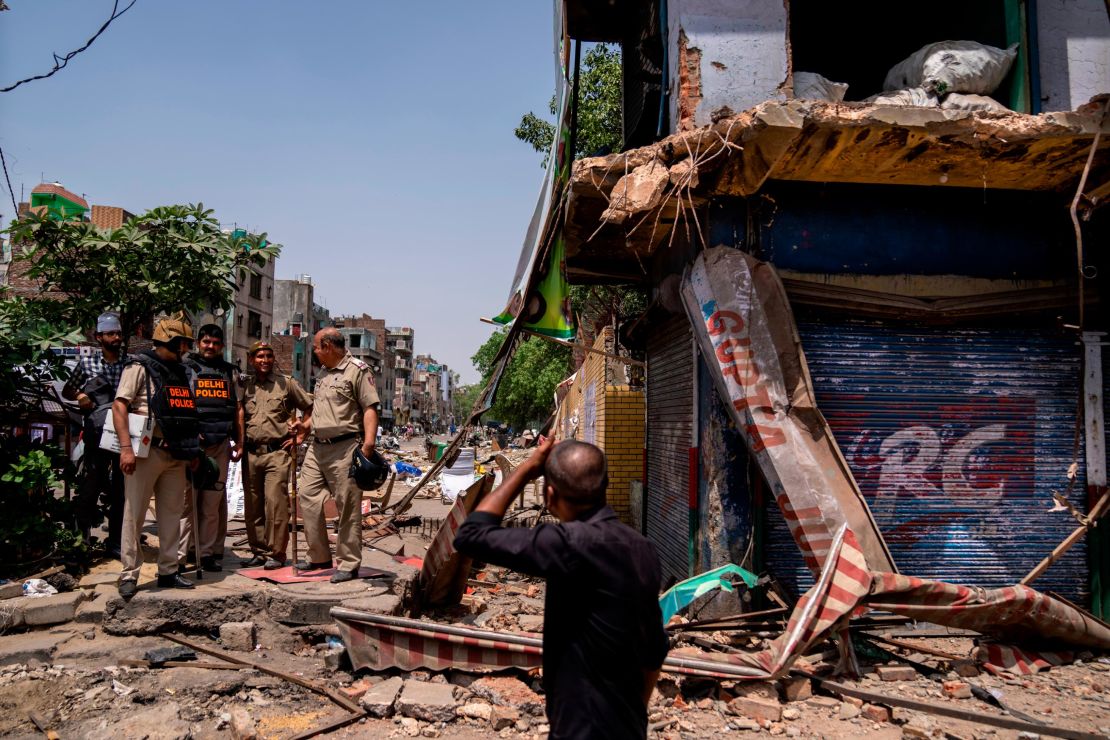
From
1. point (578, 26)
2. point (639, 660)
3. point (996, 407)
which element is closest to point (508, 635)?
point (639, 660)

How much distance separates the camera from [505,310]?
8.11m

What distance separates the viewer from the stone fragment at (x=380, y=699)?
3.71 metres

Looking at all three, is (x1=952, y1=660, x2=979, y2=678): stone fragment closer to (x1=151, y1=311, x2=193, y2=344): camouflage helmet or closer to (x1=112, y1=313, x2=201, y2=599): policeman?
(x1=112, y1=313, x2=201, y2=599): policeman

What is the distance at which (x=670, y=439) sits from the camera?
7141 millimetres

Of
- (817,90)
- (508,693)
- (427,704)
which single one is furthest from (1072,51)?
(427,704)

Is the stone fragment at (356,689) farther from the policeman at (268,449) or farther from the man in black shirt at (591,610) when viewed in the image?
the man in black shirt at (591,610)

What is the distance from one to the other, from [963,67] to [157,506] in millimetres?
6755

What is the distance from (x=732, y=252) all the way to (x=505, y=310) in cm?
327

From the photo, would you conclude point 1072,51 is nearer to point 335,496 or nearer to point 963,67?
point 963,67

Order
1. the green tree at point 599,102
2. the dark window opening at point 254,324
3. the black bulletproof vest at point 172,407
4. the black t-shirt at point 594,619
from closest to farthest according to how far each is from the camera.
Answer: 1. the black t-shirt at point 594,619
2. the black bulletproof vest at point 172,407
3. the green tree at point 599,102
4. the dark window opening at point 254,324

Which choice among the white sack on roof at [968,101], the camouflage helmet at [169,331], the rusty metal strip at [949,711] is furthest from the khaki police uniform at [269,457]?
the white sack on roof at [968,101]

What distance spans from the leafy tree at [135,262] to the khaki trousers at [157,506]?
1977 mm

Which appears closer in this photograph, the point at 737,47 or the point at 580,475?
the point at 580,475

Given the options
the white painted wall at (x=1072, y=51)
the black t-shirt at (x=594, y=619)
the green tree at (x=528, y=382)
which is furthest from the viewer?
the green tree at (x=528, y=382)
